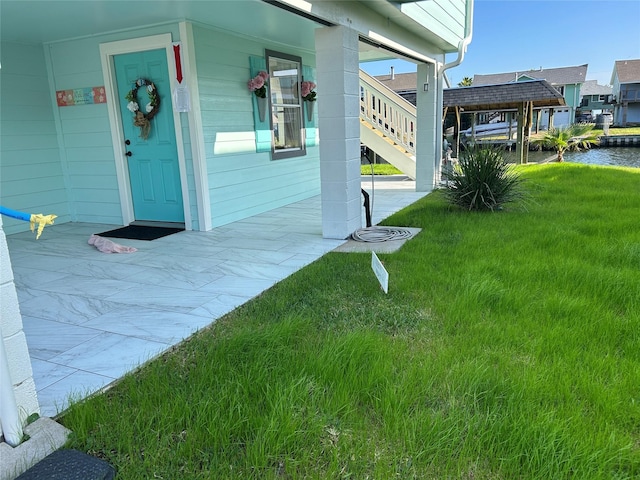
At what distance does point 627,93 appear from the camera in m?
38.5

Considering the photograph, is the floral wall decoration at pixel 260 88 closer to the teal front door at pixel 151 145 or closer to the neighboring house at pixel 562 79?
the teal front door at pixel 151 145

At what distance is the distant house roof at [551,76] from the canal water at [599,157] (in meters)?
12.3

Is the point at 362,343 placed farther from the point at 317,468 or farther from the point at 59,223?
the point at 59,223

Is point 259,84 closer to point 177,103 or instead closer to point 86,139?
point 177,103

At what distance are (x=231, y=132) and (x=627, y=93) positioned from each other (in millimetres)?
43550

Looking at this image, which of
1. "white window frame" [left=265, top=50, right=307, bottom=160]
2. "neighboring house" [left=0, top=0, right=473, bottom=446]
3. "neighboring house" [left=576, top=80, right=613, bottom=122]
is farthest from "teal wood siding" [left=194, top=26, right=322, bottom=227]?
"neighboring house" [left=576, top=80, right=613, bottom=122]

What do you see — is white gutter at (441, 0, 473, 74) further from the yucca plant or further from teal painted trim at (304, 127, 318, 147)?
the yucca plant

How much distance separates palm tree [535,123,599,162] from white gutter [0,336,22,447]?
15895 mm

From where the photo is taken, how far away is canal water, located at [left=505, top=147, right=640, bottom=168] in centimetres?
1708

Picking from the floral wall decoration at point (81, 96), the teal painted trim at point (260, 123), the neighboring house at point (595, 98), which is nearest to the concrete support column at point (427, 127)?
the teal painted trim at point (260, 123)

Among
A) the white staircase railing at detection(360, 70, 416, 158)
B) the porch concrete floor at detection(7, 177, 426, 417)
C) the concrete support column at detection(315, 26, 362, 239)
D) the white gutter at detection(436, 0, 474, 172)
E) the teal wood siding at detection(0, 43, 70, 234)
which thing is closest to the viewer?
the porch concrete floor at detection(7, 177, 426, 417)

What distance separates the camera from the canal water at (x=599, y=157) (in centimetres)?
1708

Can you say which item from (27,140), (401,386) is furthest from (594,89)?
(401,386)

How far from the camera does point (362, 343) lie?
2.31 meters
